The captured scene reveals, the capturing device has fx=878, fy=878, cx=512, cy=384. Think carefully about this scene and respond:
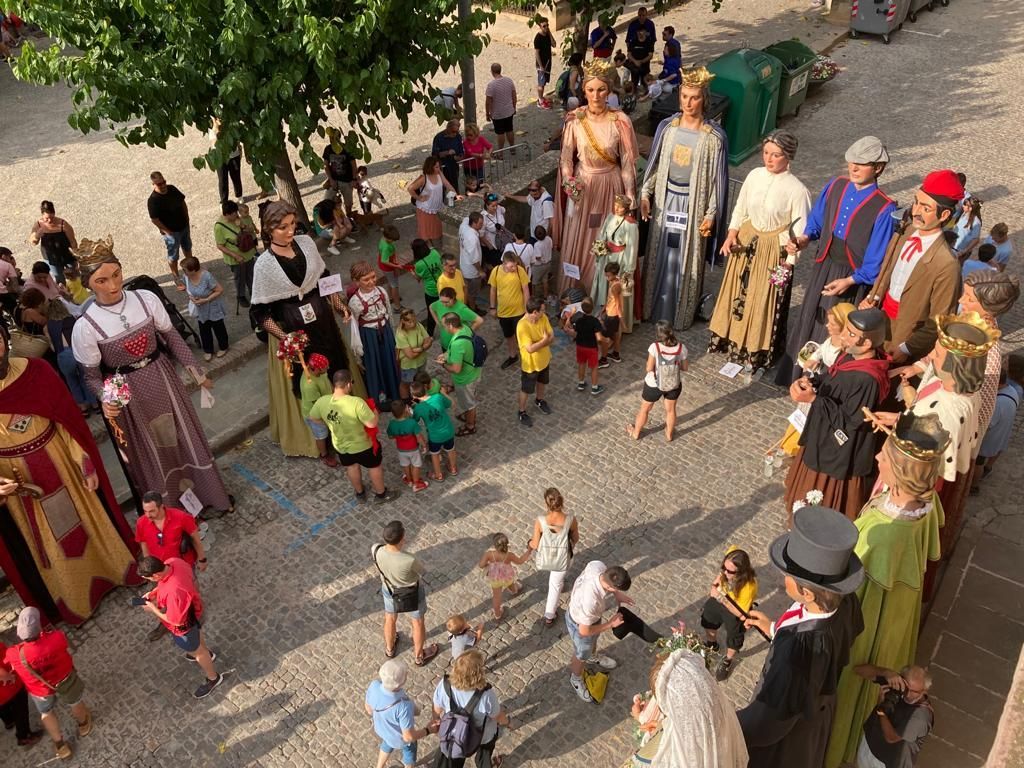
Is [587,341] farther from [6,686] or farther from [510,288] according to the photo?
[6,686]

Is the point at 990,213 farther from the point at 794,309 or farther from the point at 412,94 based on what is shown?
the point at 412,94

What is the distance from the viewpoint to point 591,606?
6.30 meters

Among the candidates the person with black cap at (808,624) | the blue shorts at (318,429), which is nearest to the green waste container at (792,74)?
the blue shorts at (318,429)

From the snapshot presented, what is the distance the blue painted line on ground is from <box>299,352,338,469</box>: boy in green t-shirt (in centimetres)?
67

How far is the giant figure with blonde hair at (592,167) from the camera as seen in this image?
31.6 ft

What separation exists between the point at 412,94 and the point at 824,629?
7378mm

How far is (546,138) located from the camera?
51.0 feet

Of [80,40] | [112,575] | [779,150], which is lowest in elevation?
[112,575]

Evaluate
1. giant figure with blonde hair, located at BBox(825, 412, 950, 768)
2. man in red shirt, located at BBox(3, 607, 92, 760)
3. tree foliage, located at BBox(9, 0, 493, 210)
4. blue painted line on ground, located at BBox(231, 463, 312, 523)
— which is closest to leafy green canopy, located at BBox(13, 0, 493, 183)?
tree foliage, located at BBox(9, 0, 493, 210)

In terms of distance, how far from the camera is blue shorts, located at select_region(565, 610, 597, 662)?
646 cm

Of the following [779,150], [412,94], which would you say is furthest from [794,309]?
[412,94]

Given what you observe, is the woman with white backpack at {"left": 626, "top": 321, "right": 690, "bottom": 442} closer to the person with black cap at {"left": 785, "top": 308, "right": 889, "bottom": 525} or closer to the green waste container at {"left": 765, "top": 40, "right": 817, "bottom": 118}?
the person with black cap at {"left": 785, "top": 308, "right": 889, "bottom": 525}

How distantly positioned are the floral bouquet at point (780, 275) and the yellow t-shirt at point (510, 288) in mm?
2575

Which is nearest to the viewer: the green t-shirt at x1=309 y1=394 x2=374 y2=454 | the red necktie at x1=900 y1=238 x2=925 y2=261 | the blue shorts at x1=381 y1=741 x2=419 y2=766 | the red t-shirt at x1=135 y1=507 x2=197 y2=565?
the blue shorts at x1=381 y1=741 x2=419 y2=766
